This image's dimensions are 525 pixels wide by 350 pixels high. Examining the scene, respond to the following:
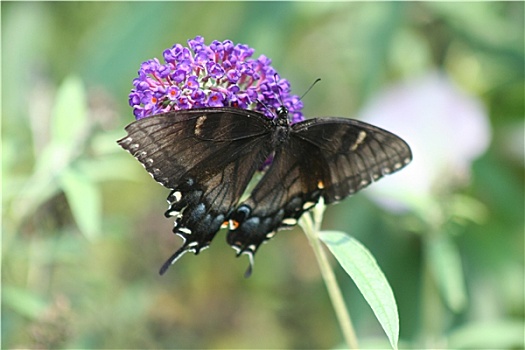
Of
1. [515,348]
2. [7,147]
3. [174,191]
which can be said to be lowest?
[515,348]

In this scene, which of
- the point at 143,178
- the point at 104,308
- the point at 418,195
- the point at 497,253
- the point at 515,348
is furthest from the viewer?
the point at 143,178

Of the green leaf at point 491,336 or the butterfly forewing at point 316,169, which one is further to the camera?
the green leaf at point 491,336

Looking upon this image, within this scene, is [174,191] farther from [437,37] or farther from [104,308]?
[437,37]

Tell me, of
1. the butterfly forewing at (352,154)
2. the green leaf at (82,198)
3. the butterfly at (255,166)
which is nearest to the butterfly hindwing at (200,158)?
the butterfly at (255,166)

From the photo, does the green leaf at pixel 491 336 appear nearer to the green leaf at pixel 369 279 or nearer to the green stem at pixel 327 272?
the green stem at pixel 327 272

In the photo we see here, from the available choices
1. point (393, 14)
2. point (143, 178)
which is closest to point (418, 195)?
point (393, 14)

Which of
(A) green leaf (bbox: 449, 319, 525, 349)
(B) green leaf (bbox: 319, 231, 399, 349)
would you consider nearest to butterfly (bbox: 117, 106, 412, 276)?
(B) green leaf (bbox: 319, 231, 399, 349)

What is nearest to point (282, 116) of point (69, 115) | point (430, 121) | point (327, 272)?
point (327, 272)
